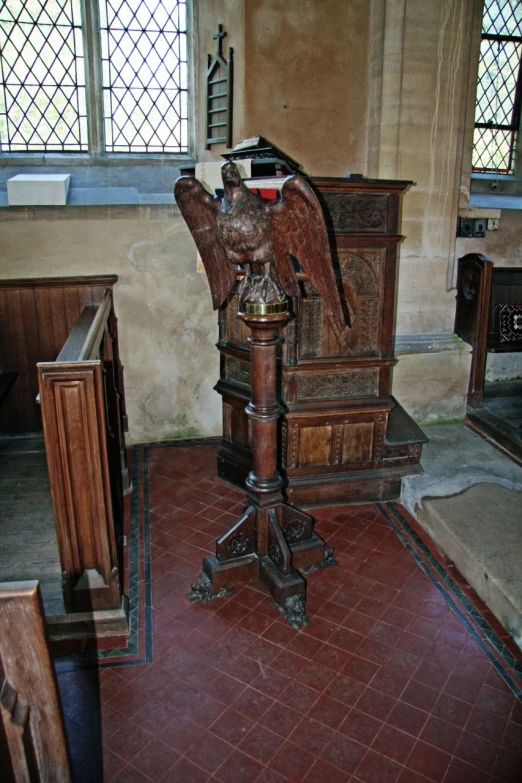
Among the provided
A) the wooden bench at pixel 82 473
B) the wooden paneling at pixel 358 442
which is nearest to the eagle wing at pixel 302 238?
the wooden bench at pixel 82 473

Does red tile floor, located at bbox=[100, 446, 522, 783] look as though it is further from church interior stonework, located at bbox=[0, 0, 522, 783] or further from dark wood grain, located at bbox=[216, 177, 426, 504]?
dark wood grain, located at bbox=[216, 177, 426, 504]

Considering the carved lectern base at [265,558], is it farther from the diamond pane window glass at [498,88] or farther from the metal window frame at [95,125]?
the diamond pane window glass at [498,88]

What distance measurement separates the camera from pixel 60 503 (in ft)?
8.23

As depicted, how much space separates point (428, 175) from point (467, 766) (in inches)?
141

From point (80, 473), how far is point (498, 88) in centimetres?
468

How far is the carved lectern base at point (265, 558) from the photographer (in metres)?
2.80

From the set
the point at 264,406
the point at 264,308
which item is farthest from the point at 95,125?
the point at 264,406

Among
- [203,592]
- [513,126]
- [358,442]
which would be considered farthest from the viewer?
[513,126]

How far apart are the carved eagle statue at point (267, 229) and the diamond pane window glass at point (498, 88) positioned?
3.37m

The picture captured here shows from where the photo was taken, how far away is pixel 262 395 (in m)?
2.76

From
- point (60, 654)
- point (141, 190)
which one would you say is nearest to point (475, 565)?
point (60, 654)

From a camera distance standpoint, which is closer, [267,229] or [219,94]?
[267,229]

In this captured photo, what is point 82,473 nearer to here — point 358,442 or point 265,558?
point 265,558

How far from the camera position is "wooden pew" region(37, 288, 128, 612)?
2381 millimetres
